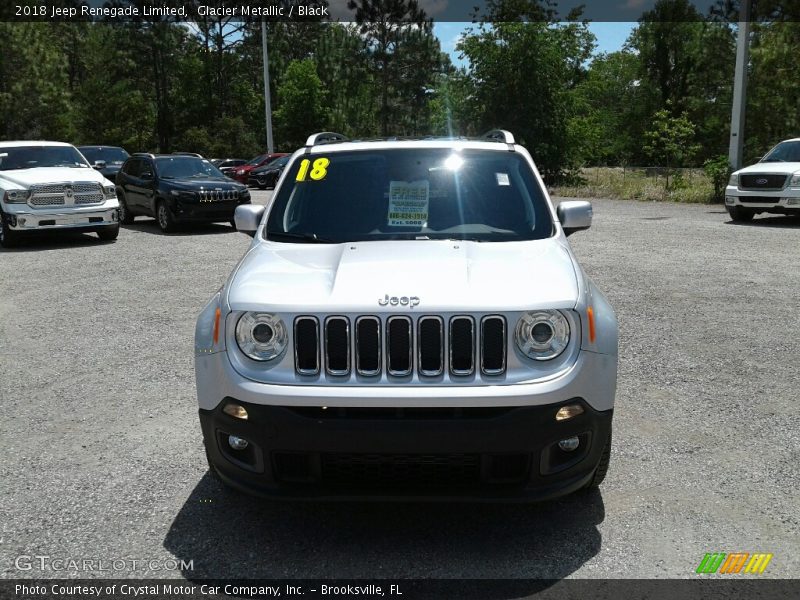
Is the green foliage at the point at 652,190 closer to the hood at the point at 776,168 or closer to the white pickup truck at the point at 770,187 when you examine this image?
the white pickup truck at the point at 770,187

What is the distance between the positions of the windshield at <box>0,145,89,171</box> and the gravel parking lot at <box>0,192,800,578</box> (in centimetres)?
712

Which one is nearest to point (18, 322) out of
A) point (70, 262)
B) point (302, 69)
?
point (70, 262)

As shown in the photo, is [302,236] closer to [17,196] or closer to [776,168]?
[17,196]

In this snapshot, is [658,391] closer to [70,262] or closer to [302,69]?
[70,262]

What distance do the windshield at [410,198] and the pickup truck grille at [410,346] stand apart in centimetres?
104

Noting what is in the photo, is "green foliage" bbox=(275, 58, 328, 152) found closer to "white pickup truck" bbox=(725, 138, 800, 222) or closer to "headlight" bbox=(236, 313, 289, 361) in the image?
"white pickup truck" bbox=(725, 138, 800, 222)

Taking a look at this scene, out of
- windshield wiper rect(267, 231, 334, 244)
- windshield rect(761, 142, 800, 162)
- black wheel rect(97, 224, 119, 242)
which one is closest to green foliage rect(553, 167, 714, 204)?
windshield rect(761, 142, 800, 162)

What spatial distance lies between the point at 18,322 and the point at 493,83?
31.6 metres

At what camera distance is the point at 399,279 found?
3596 mm

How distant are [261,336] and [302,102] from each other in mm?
58035

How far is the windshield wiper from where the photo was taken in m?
4.41

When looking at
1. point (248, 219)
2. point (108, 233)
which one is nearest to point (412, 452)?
point (248, 219)

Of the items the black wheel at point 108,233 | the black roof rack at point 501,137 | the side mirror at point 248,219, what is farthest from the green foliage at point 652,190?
the side mirror at point 248,219

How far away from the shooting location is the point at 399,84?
66.3 m
